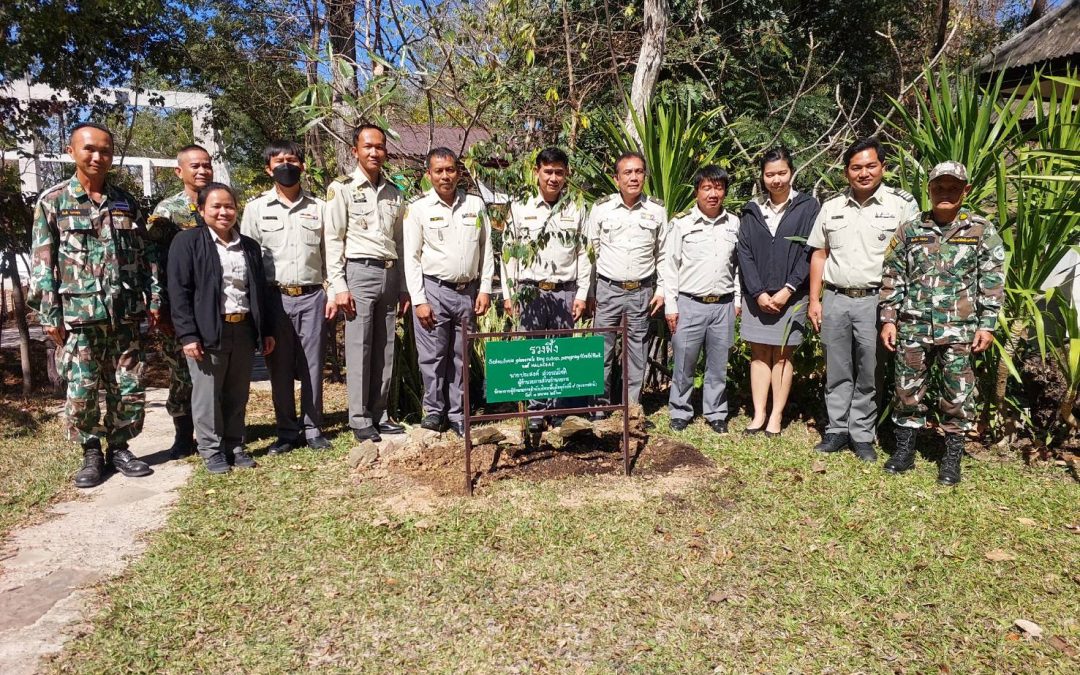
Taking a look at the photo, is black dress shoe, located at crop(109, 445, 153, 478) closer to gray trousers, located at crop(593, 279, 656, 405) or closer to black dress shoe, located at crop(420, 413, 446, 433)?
black dress shoe, located at crop(420, 413, 446, 433)

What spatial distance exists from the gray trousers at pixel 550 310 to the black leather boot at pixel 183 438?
2.23 m

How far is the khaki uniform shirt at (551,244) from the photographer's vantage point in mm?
4547

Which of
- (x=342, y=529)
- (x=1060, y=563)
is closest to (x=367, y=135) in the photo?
(x=342, y=529)

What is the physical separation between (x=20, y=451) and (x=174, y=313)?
166 cm

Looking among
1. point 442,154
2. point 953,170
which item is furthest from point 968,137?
point 442,154

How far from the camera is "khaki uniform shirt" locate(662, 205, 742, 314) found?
4.73 meters

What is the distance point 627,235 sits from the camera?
4.76 metres

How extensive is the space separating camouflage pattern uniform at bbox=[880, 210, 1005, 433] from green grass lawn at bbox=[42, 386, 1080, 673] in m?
0.52

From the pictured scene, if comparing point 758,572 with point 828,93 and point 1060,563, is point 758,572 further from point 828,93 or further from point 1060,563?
point 828,93

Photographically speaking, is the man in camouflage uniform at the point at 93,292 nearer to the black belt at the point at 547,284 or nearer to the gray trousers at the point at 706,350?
the black belt at the point at 547,284

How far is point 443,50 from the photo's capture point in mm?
4312

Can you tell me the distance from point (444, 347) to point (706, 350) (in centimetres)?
181

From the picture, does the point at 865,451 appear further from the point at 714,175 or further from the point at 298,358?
the point at 298,358

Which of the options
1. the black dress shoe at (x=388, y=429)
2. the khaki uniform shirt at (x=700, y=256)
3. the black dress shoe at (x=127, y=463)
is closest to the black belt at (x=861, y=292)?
the khaki uniform shirt at (x=700, y=256)
